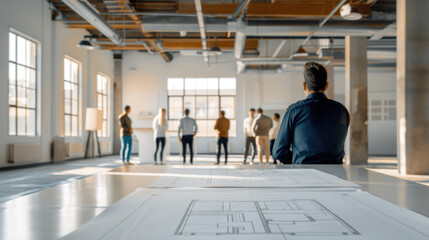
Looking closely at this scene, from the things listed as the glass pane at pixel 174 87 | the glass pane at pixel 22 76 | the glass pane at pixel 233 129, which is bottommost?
the glass pane at pixel 233 129

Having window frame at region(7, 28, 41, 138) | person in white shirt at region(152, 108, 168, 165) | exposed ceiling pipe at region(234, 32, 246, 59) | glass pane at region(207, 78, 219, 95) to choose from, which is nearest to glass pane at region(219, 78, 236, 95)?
glass pane at region(207, 78, 219, 95)

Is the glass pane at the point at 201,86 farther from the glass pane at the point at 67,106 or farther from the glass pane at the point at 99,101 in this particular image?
the glass pane at the point at 67,106

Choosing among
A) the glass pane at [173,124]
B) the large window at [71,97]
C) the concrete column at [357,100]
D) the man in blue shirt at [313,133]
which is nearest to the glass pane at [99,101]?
the large window at [71,97]

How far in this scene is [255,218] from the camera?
2.14 ft

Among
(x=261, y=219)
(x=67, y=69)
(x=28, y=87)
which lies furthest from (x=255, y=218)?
(x=67, y=69)

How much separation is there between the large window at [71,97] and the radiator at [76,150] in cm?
34

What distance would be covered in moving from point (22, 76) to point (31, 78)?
1.61ft

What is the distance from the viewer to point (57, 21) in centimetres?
1159

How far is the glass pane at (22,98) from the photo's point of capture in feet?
32.2

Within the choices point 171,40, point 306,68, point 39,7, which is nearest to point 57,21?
point 39,7

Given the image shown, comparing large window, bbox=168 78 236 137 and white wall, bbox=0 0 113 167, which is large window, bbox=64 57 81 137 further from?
large window, bbox=168 78 236 137

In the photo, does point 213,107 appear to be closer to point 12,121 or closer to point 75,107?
point 75,107

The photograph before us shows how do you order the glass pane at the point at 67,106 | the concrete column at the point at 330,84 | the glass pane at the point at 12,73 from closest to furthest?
the glass pane at the point at 12,73, the glass pane at the point at 67,106, the concrete column at the point at 330,84

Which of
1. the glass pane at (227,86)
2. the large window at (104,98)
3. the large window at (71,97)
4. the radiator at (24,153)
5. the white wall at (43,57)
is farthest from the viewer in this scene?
the glass pane at (227,86)
